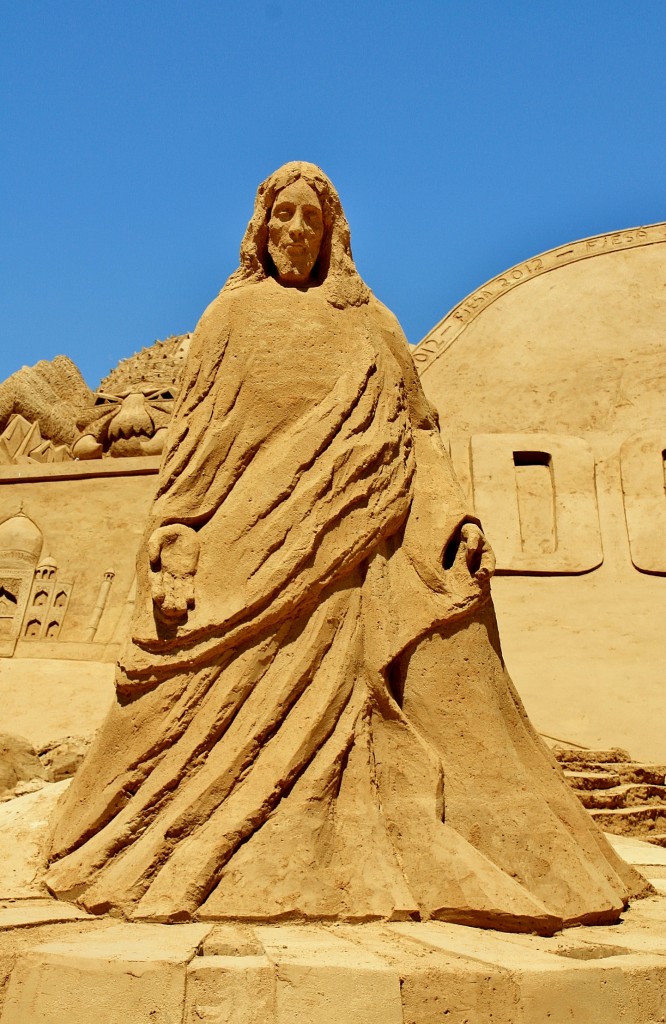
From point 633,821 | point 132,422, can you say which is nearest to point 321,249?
point 633,821

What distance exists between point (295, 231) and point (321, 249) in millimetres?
156

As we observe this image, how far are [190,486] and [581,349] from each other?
33.8 ft

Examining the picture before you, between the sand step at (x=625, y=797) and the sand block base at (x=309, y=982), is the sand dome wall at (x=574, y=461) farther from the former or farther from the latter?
the sand block base at (x=309, y=982)

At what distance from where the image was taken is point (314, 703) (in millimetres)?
2777

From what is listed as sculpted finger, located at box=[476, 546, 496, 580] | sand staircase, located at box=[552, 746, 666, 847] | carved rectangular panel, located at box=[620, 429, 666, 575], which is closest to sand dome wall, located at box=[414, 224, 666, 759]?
carved rectangular panel, located at box=[620, 429, 666, 575]

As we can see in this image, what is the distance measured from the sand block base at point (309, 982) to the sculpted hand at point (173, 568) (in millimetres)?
955

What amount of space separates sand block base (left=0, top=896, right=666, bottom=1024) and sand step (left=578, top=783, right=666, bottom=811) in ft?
14.1

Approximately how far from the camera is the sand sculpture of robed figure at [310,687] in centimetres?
255

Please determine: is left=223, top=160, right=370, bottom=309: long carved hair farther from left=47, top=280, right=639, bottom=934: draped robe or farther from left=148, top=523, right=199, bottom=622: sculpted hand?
left=148, top=523, right=199, bottom=622: sculpted hand

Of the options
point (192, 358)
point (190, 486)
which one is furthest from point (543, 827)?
point (192, 358)

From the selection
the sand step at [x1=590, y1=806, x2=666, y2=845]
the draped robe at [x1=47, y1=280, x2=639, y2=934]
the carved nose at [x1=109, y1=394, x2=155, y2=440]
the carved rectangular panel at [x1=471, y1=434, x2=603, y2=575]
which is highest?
the carved nose at [x1=109, y1=394, x2=155, y2=440]

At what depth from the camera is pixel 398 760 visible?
9.30 feet

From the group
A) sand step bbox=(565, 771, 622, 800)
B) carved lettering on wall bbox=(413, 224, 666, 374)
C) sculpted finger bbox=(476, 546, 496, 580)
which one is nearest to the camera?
sculpted finger bbox=(476, 546, 496, 580)

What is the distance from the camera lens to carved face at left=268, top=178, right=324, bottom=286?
11.3 feet
